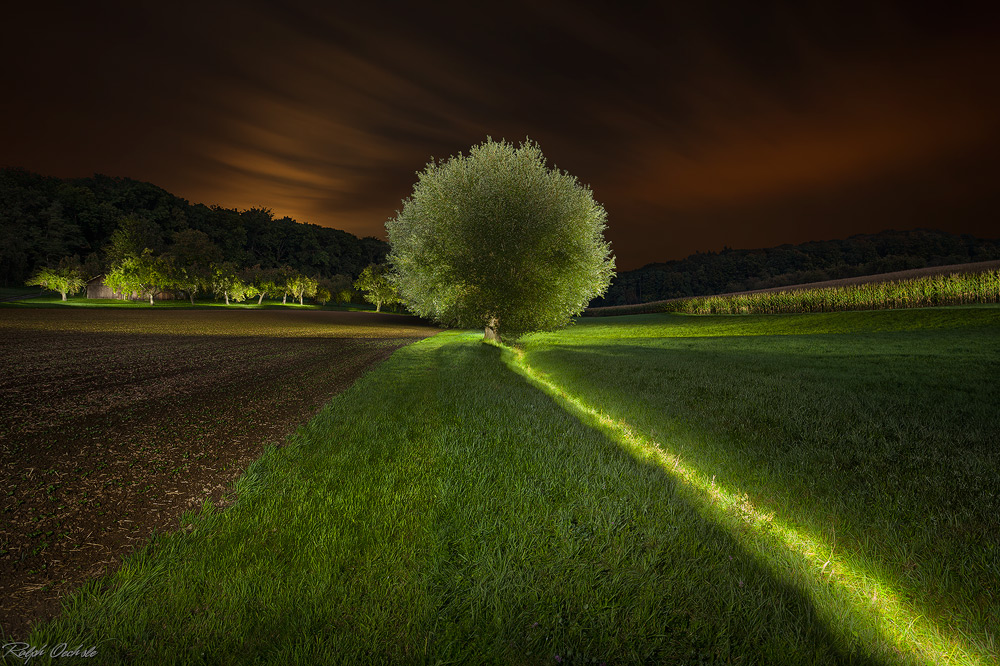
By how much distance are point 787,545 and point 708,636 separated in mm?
1944

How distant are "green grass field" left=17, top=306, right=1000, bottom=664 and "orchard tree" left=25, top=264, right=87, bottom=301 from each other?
10316cm

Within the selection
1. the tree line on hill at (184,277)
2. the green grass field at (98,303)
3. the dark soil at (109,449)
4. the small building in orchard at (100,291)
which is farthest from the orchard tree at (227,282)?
the dark soil at (109,449)

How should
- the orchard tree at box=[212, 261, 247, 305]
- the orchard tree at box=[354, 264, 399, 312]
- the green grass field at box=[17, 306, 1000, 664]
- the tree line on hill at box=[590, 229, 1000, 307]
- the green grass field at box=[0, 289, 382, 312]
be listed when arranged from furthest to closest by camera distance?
1. the tree line on hill at box=[590, 229, 1000, 307]
2. the orchard tree at box=[212, 261, 247, 305]
3. the orchard tree at box=[354, 264, 399, 312]
4. the green grass field at box=[0, 289, 382, 312]
5. the green grass field at box=[17, 306, 1000, 664]

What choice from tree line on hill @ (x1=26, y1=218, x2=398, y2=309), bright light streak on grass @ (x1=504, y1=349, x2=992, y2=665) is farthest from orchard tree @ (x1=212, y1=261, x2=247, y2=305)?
bright light streak on grass @ (x1=504, y1=349, x2=992, y2=665)

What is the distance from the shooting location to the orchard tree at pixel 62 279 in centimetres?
7169

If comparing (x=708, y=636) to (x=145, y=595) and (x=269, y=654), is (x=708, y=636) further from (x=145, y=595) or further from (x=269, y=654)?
(x=145, y=595)

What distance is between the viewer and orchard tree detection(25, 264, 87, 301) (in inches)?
2822

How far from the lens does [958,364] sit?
10.6 m

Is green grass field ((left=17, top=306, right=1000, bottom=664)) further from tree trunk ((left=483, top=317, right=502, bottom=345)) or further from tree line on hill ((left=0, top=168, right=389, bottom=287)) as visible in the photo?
tree line on hill ((left=0, top=168, right=389, bottom=287))

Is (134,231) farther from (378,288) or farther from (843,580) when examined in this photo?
(843,580)

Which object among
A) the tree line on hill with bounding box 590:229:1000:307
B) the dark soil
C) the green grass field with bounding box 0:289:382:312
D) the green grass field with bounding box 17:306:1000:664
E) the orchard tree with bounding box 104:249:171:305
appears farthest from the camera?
the tree line on hill with bounding box 590:229:1000:307

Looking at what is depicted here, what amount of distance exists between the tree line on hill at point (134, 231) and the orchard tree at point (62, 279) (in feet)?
16.0

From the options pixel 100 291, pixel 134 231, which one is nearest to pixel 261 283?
pixel 100 291

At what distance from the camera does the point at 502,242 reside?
2158 centimetres
